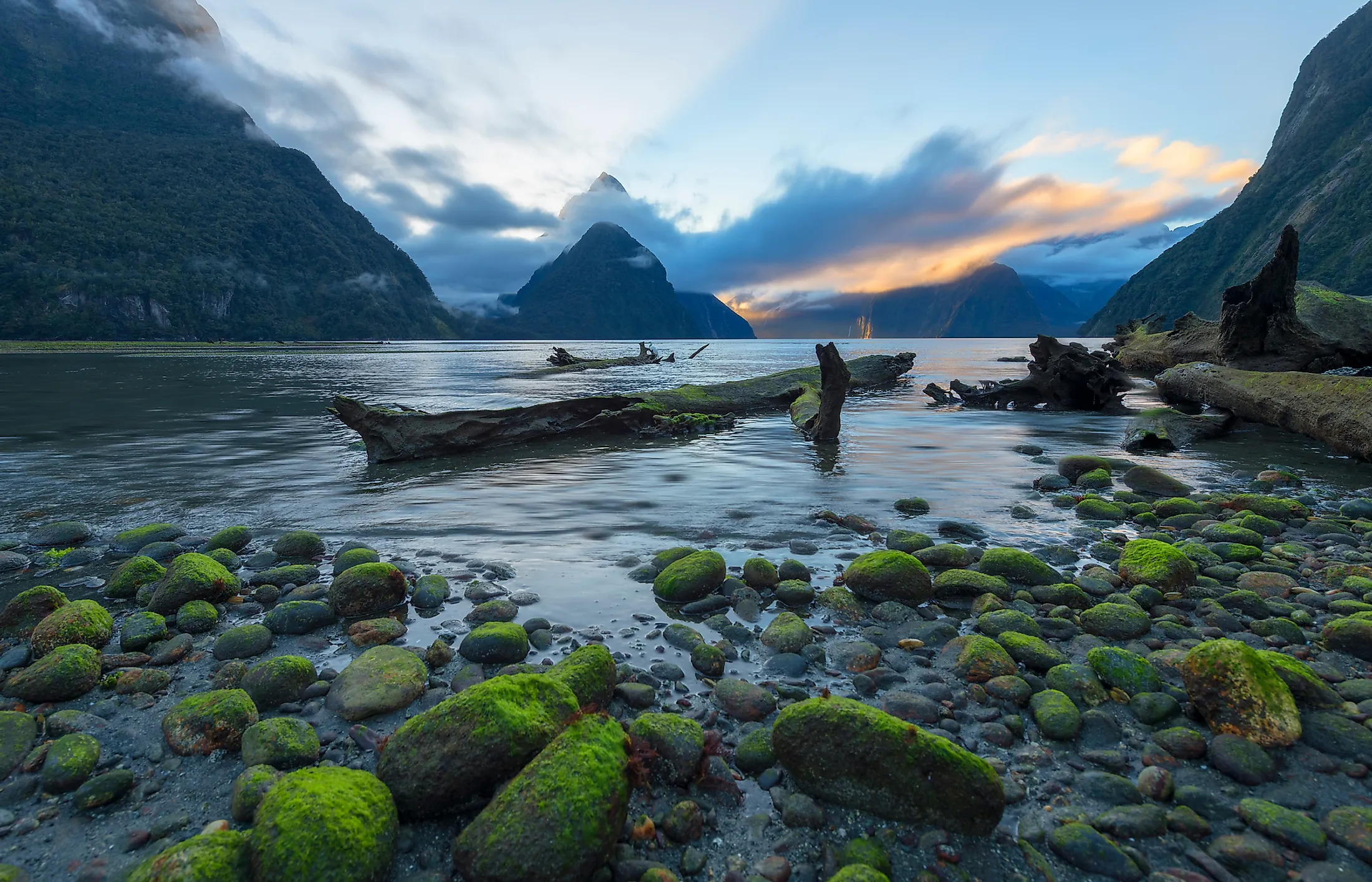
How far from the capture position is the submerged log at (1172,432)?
13812 millimetres

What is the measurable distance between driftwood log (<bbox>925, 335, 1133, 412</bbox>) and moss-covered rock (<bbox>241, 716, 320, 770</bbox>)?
79.9 ft

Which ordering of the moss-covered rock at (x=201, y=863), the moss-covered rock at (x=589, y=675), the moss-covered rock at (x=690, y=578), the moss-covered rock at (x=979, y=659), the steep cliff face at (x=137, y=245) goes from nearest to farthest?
1. the moss-covered rock at (x=201, y=863)
2. the moss-covered rock at (x=589, y=675)
3. the moss-covered rock at (x=979, y=659)
4. the moss-covered rock at (x=690, y=578)
5. the steep cliff face at (x=137, y=245)

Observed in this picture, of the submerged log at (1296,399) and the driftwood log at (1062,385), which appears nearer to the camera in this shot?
the submerged log at (1296,399)

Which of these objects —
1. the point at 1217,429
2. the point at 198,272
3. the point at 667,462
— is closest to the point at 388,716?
the point at 667,462

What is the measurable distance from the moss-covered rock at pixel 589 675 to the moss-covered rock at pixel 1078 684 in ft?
10.2

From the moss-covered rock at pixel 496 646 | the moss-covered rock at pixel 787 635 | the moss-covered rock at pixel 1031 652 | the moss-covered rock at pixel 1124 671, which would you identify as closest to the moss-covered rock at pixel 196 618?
the moss-covered rock at pixel 496 646

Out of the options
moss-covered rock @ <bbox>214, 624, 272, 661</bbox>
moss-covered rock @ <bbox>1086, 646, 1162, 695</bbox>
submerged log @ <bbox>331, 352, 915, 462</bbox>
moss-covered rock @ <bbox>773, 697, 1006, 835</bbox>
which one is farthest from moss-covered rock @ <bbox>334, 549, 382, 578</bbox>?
submerged log @ <bbox>331, 352, 915, 462</bbox>

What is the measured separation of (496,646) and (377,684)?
2.86ft

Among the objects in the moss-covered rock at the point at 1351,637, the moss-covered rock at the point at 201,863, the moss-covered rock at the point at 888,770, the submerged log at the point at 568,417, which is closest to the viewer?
the moss-covered rock at the point at 201,863

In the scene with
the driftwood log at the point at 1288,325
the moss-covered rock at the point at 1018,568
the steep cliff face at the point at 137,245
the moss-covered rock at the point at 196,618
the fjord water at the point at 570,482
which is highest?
the steep cliff face at the point at 137,245

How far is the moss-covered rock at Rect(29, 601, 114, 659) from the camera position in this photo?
4641mm

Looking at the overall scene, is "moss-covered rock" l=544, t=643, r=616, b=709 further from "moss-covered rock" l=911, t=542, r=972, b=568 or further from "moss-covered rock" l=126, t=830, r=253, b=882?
"moss-covered rock" l=911, t=542, r=972, b=568

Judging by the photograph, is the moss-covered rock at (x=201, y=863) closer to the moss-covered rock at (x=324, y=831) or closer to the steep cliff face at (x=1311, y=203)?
the moss-covered rock at (x=324, y=831)

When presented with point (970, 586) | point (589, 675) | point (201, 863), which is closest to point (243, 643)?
point (201, 863)
